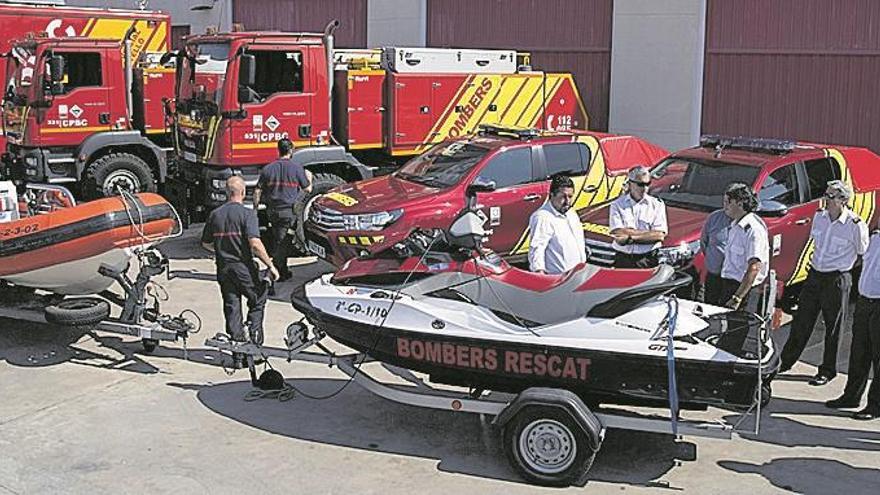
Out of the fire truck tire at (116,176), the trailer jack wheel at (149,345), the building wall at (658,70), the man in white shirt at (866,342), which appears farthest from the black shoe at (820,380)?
the fire truck tire at (116,176)

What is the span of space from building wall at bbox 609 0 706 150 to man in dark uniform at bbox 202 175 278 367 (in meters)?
9.43

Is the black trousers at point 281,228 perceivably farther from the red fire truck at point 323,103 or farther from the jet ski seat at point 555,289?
the jet ski seat at point 555,289

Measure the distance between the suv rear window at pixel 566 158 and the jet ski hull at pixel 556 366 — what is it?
5333 millimetres

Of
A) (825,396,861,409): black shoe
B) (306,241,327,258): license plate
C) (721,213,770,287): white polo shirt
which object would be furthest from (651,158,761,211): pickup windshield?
(306,241,327,258): license plate

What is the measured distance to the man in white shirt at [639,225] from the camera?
28.2 feet

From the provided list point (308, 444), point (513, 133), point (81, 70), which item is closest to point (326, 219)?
point (513, 133)

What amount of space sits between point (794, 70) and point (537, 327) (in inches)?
387

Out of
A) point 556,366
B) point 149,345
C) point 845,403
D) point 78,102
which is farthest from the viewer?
point 78,102

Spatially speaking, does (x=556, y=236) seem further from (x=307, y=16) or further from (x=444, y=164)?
(x=307, y=16)

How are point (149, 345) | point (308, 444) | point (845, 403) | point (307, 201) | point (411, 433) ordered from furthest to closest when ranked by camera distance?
1. point (307, 201)
2. point (149, 345)
3. point (845, 403)
4. point (411, 433)
5. point (308, 444)

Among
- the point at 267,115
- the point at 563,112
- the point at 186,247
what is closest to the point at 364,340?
the point at 267,115

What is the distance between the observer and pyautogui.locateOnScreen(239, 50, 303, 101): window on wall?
1293 centimetres

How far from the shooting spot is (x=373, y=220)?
34.2 feet

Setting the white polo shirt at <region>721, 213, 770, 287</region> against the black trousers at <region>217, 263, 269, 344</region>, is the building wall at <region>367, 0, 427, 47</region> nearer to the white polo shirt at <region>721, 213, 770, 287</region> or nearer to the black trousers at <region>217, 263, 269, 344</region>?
the black trousers at <region>217, 263, 269, 344</region>
